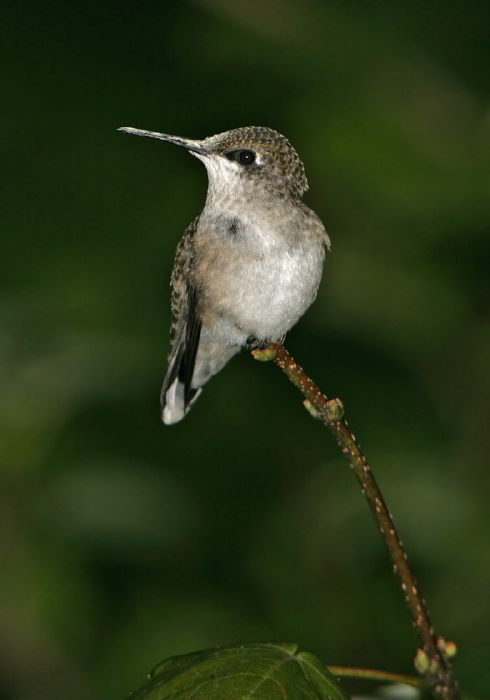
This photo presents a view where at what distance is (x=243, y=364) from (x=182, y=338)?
1.51 metres

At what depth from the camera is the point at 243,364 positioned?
4.81 metres

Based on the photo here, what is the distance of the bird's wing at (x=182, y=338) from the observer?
3.20 meters

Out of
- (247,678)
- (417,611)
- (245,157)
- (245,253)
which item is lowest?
(247,678)

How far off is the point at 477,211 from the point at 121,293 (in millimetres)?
1754

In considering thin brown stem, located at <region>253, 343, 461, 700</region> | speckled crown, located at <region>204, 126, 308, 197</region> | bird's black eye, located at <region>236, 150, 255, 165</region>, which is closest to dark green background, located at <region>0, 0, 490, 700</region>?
speckled crown, located at <region>204, 126, 308, 197</region>

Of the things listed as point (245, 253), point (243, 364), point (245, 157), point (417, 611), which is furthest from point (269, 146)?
point (417, 611)

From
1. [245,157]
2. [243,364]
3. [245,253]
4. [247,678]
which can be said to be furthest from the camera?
[243,364]

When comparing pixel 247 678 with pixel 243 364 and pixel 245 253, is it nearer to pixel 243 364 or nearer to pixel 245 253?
pixel 245 253

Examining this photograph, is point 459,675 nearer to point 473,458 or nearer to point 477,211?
point 473,458

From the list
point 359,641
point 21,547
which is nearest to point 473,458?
point 359,641

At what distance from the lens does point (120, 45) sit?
5.00 meters

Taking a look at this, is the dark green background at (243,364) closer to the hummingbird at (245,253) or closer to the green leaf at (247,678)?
the hummingbird at (245,253)

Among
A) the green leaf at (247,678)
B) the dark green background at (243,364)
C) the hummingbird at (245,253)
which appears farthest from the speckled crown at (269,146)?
the green leaf at (247,678)

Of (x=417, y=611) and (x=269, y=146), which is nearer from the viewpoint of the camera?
(x=417, y=611)
